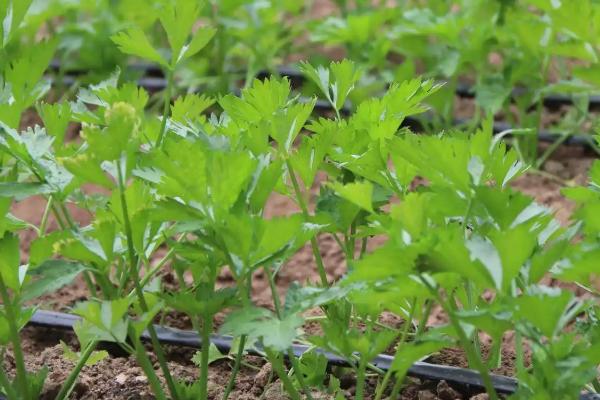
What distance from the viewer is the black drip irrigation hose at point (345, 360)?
1.20 m

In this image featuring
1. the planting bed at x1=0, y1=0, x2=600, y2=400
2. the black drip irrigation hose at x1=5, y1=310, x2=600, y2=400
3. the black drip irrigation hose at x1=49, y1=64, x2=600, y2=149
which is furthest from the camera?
the black drip irrigation hose at x1=49, y1=64, x2=600, y2=149

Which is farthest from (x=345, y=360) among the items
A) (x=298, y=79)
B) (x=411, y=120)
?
(x=298, y=79)

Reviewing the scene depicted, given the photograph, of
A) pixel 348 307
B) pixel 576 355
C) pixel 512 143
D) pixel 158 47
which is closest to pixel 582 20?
pixel 512 143

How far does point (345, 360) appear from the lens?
4.13 ft

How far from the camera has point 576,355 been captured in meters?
0.94

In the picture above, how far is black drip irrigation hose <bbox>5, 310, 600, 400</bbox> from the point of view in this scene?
47.3 inches

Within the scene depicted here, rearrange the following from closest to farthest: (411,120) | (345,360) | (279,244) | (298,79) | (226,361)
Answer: (279,244)
(345,360)
(226,361)
(411,120)
(298,79)

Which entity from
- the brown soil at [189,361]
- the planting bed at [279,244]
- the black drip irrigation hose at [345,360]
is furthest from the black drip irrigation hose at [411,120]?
the black drip irrigation hose at [345,360]

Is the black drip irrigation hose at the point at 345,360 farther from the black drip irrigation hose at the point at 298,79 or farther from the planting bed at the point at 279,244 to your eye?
the black drip irrigation hose at the point at 298,79

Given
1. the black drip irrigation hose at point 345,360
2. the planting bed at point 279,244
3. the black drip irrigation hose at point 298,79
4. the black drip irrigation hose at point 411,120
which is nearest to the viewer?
the planting bed at point 279,244

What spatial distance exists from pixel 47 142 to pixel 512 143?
1279 mm

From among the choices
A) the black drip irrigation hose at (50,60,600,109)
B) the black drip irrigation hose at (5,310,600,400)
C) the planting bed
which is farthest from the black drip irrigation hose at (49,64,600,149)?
the black drip irrigation hose at (5,310,600,400)

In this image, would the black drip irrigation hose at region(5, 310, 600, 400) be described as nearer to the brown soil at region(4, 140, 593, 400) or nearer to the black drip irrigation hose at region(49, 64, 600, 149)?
the brown soil at region(4, 140, 593, 400)

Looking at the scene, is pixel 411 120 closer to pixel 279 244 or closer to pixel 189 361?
pixel 189 361
